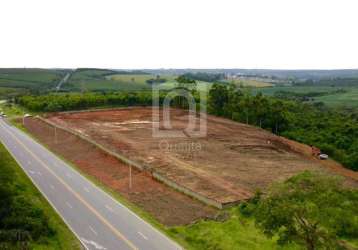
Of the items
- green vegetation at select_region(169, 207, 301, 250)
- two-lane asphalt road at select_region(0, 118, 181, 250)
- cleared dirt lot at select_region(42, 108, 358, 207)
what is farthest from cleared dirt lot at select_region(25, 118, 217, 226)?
two-lane asphalt road at select_region(0, 118, 181, 250)

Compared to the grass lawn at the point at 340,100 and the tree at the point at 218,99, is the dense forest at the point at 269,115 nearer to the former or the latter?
the tree at the point at 218,99

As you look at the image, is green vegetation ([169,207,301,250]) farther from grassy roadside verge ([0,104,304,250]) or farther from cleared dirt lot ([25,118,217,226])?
cleared dirt lot ([25,118,217,226])

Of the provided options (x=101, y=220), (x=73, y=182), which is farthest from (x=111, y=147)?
(x=101, y=220)

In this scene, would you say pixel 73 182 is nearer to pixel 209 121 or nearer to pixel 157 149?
pixel 157 149

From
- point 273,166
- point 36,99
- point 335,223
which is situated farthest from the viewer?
point 36,99

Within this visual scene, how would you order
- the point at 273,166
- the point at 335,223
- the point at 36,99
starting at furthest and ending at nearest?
the point at 36,99 → the point at 273,166 → the point at 335,223

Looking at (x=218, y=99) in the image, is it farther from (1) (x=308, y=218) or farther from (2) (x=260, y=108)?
(1) (x=308, y=218)
